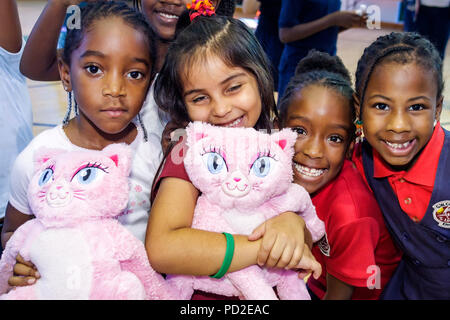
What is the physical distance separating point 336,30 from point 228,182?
1.74 metres

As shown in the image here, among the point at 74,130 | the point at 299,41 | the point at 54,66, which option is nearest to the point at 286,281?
the point at 74,130

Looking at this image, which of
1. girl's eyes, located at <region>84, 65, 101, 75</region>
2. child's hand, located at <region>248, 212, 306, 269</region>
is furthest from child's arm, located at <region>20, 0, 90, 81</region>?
child's hand, located at <region>248, 212, 306, 269</region>


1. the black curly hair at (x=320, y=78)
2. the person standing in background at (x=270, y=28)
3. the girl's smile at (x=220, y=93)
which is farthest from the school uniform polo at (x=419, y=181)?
the person standing in background at (x=270, y=28)

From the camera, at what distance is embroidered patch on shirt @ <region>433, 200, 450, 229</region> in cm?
109

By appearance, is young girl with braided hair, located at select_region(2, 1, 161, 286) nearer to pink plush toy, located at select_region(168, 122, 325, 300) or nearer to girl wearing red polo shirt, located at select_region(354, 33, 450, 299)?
pink plush toy, located at select_region(168, 122, 325, 300)

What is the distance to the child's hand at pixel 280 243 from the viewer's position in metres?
0.88

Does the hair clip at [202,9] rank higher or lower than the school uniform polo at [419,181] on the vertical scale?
higher

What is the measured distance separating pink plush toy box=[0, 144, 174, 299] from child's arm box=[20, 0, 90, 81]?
1.49 ft

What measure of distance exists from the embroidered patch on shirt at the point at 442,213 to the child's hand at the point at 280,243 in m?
0.42

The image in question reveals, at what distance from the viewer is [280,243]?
89 cm

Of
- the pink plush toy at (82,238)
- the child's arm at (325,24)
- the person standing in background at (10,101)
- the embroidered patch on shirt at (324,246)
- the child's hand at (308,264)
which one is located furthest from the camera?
the child's arm at (325,24)

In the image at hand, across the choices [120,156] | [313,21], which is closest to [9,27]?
[120,156]

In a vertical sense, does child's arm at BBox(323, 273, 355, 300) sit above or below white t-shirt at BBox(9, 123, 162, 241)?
below

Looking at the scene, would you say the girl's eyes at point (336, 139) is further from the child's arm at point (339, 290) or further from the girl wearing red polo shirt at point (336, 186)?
the child's arm at point (339, 290)
